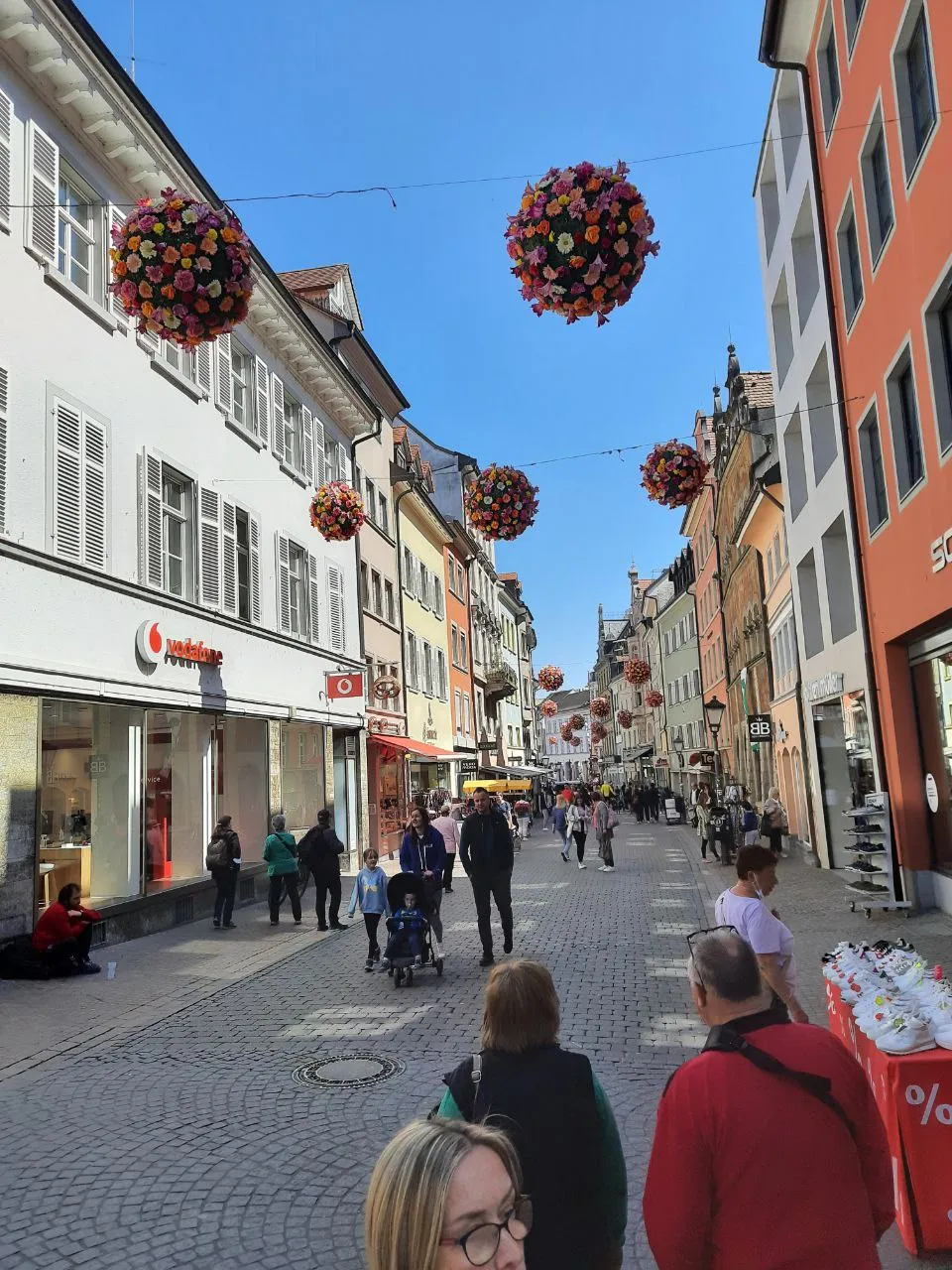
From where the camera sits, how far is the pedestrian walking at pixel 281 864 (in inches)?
576

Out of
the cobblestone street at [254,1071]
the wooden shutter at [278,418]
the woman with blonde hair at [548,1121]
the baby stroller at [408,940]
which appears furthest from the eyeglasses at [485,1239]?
the wooden shutter at [278,418]

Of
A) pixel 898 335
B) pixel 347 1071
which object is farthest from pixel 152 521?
pixel 898 335

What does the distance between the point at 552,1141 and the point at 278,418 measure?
20.2 meters

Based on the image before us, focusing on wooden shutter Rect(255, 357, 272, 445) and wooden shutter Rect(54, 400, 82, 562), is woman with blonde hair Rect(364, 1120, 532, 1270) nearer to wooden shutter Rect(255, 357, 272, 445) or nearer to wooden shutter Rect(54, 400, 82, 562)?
wooden shutter Rect(54, 400, 82, 562)

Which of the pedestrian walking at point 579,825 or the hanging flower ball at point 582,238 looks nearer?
the hanging flower ball at point 582,238

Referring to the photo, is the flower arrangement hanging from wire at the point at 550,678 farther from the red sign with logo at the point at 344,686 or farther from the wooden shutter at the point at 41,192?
the wooden shutter at the point at 41,192

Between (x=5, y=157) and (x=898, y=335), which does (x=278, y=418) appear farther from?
(x=898, y=335)

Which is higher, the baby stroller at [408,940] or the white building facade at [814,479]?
the white building facade at [814,479]

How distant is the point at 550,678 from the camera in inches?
2212

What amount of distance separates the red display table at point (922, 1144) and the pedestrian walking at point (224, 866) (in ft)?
38.1

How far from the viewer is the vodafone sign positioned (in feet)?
47.6

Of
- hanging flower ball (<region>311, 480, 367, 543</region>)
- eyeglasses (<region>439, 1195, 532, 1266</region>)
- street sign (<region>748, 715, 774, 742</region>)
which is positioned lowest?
eyeglasses (<region>439, 1195, 532, 1266</region>)

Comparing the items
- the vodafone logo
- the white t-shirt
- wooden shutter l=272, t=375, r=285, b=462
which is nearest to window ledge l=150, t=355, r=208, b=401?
wooden shutter l=272, t=375, r=285, b=462

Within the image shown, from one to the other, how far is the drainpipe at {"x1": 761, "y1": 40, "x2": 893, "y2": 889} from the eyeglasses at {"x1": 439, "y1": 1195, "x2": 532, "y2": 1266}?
45.0ft
